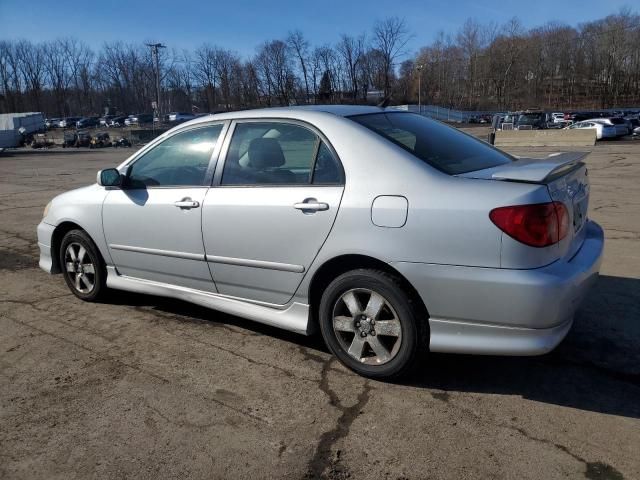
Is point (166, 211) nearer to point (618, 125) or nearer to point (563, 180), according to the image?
point (563, 180)

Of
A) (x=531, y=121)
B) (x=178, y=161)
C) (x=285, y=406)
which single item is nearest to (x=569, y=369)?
(x=285, y=406)

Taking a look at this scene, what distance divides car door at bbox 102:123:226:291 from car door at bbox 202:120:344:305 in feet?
0.49

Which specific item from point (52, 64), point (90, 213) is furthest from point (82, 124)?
point (90, 213)

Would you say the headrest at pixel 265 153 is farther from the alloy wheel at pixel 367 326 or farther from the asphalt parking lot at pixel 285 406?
the asphalt parking lot at pixel 285 406

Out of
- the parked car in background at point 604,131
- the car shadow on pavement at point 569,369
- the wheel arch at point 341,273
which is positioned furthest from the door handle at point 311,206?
the parked car in background at point 604,131

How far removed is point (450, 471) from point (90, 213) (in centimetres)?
355

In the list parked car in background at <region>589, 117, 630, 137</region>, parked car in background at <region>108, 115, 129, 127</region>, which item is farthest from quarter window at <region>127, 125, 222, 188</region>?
parked car in background at <region>108, 115, 129, 127</region>

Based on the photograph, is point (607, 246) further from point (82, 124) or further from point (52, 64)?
point (52, 64)

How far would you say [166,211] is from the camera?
3.98 m

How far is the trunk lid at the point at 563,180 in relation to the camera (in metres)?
2.83

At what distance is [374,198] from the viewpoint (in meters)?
3.04

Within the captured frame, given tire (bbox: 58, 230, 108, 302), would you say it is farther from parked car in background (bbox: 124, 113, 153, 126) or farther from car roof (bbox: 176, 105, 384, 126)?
parked car in background (bbox: 124, 113, 153, 126)

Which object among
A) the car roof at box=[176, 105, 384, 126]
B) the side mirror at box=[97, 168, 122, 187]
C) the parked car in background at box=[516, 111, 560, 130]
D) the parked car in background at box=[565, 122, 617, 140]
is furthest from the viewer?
the parked car in background at box=[516, 111, 560, 130]

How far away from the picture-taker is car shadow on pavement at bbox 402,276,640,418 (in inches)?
118
